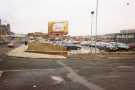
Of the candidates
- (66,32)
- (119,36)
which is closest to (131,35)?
(119,36)

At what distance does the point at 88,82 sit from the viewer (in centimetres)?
1402

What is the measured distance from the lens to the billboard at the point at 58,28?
192 feet

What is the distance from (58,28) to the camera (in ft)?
194

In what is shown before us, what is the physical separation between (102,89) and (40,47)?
112ft

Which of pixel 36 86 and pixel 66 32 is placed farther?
pixel 66 32

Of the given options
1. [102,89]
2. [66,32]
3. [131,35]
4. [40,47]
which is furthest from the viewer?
[131,35]

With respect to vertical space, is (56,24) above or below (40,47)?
above

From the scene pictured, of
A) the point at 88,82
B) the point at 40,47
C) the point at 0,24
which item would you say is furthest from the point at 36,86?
the point at 0,24

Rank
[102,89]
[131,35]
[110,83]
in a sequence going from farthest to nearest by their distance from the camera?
[131,35]
[110,83]
[102,89]

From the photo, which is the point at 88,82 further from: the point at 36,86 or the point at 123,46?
the point at 123,46

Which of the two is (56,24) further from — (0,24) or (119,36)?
(0,24)

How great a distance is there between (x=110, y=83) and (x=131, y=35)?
82173mm

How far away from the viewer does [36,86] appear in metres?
12.8

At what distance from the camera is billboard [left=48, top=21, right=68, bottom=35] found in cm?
5856
